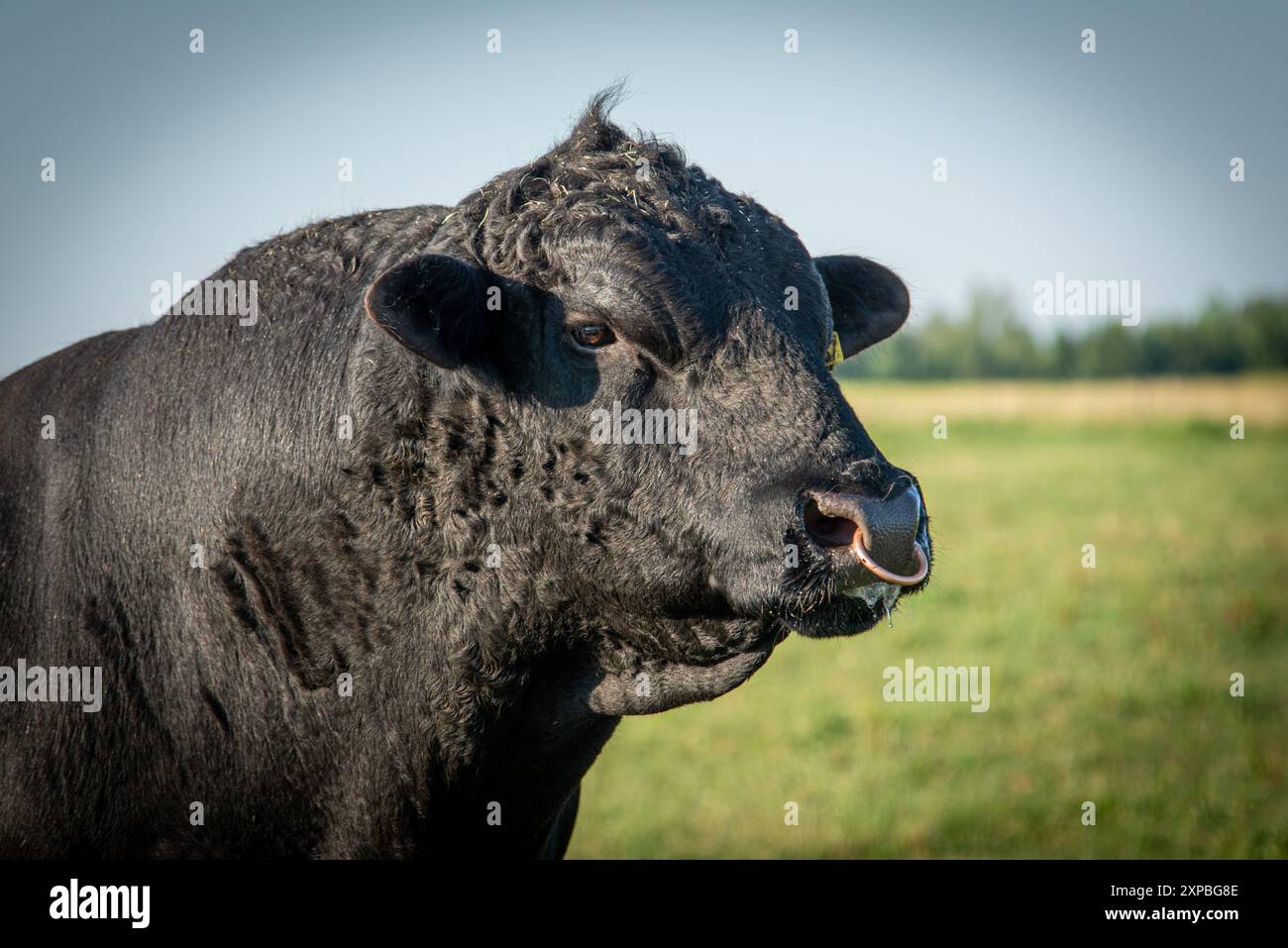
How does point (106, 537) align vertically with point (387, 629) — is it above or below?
above

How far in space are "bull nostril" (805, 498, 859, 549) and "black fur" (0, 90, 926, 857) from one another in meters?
0.05

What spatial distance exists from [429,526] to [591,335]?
877mm

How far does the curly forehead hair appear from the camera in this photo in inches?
157

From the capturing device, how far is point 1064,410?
61.8 meters

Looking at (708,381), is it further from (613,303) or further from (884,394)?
(884,394)

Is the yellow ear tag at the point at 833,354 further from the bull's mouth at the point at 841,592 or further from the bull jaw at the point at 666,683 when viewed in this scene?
the bull jaw at the point at 666,683

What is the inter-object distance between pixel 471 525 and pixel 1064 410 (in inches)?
2465

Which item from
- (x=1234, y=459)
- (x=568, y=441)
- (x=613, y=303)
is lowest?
(x=1234, y=459)

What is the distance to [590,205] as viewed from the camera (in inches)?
158

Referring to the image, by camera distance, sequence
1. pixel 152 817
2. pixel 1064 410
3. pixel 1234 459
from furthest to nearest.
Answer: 1. pixel 1064 410
2. pixel 1234 459
3. pixel 152 817

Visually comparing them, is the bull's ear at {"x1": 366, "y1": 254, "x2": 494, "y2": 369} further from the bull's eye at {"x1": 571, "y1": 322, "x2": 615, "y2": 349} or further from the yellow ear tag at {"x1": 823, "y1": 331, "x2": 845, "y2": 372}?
the yellow ear tag at {"x1": 823, "y1": 331, "x2": 845, "y2": 372}

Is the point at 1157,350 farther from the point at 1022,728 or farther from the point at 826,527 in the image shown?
the point at 826,527

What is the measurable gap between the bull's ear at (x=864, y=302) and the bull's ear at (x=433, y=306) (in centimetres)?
194
